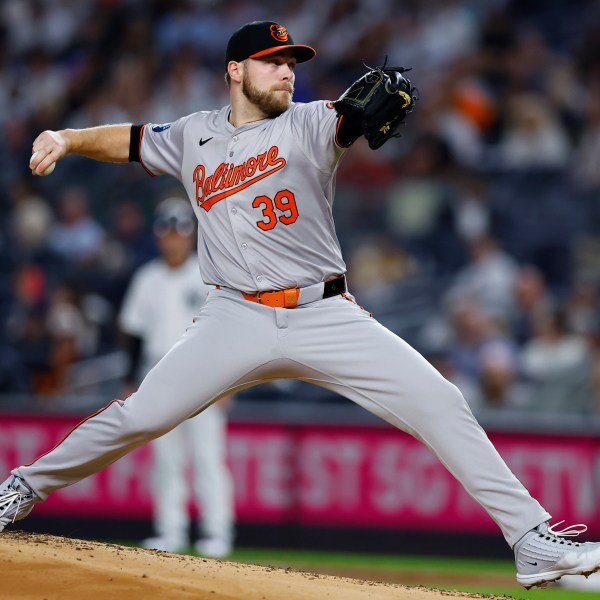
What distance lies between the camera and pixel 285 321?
14.8 ft

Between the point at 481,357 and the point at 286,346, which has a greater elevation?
the point at 286,346

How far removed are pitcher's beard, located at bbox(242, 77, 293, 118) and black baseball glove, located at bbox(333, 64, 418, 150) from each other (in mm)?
371

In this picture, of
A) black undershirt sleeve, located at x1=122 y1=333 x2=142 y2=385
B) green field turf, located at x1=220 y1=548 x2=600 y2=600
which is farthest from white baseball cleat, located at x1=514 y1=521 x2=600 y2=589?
black undershirt sleeve, located at x1=122 y1=333 x2=142 y2=385

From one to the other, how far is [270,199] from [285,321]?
46 centimetres

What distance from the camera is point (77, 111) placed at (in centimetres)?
1309

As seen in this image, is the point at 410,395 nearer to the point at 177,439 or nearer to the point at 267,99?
the point at 267,99

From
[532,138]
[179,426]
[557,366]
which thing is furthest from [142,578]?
[532,138]

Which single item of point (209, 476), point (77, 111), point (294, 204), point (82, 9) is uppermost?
point (82, 9)

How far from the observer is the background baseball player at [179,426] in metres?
8.09

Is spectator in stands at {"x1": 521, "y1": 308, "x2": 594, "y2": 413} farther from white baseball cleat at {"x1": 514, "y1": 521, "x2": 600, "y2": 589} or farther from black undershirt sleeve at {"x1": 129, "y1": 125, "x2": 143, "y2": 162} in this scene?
black undershirt sleeve at {"x1": 129, "y1": 125, "x2": 143, "y2": 162}

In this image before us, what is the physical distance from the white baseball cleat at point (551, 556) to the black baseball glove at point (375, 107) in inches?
60.5

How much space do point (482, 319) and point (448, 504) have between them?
1935mm

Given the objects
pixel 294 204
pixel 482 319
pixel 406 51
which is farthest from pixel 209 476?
pixel 406 51

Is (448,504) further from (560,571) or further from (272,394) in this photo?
(560,571)
